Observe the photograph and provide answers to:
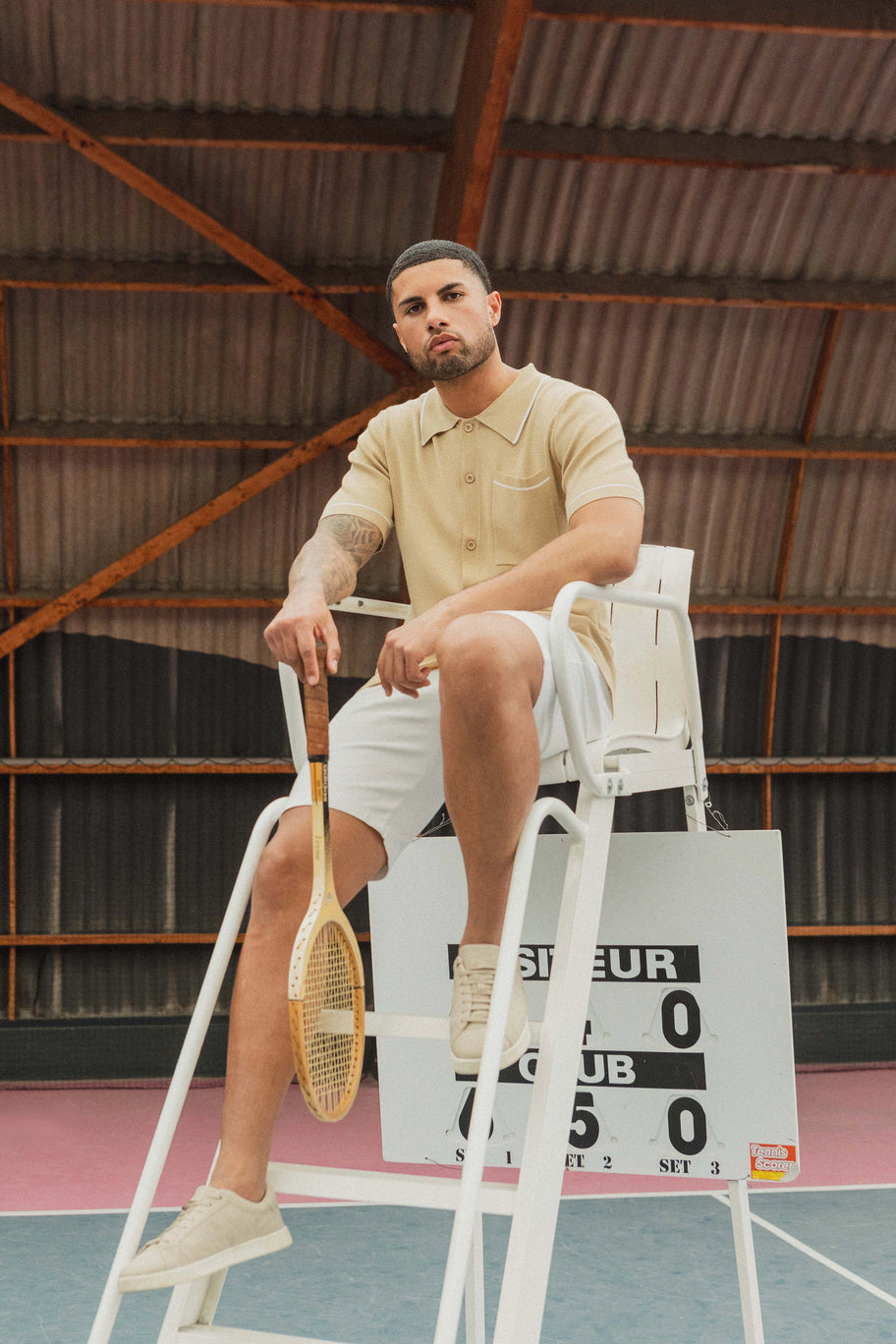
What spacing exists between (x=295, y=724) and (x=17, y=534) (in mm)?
6891

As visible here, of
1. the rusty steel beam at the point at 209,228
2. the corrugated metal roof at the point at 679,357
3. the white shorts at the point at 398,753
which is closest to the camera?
the white shorts at the point at 398,753

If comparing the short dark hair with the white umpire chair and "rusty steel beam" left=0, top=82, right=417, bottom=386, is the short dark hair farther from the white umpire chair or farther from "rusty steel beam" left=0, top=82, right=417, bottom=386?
"rusty steel beam" left=0, top=82, right=417, bottom=386

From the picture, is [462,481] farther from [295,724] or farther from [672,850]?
[672,850]

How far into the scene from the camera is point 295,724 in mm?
2947

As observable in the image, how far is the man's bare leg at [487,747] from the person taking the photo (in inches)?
90.7

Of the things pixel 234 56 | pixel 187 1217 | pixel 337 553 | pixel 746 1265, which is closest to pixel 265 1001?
pixel 187 1217

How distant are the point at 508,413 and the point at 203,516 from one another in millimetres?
6136

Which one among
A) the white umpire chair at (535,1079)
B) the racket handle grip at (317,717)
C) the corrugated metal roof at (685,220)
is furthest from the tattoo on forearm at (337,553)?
the corrugated metal roof at (685,220)

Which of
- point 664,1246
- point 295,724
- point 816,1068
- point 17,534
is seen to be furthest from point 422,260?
point 816,1068

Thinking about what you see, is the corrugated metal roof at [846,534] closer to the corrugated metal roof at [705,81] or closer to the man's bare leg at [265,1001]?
the corrugated metal roof at [705,81]

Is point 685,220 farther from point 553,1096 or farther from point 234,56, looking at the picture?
point 553,1096

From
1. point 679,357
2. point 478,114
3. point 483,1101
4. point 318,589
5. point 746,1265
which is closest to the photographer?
point 483,1101

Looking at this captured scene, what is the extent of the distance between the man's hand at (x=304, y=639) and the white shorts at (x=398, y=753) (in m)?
0.24

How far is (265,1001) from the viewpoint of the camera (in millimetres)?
2375
